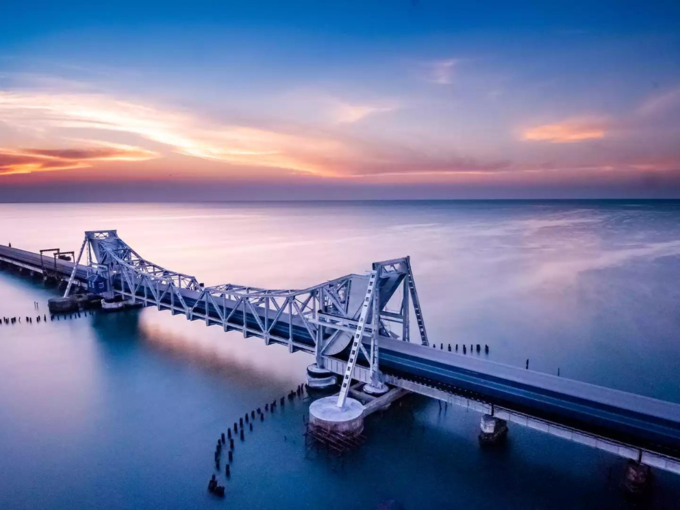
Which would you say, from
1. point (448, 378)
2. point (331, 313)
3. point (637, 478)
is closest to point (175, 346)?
point (331, 313)

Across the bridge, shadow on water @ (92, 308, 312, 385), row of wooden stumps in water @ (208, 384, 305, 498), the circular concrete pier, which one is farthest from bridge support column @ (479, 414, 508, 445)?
shadow on water @ (92, 308, 312, 385)

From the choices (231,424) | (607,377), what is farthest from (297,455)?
(607,377)

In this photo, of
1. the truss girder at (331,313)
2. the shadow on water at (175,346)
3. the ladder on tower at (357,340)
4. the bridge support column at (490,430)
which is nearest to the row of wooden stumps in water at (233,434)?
the shadow on water at (175,346)

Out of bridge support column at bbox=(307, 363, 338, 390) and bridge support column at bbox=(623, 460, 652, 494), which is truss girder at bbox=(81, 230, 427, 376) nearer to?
bridge support column at bbox=(307, 363, 338, 390)

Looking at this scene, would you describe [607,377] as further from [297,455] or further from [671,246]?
[671,246]

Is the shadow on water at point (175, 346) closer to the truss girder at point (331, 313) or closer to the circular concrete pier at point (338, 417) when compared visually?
the truss girder at point (331, 313)

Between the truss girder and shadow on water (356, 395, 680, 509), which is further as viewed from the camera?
the truss girder
